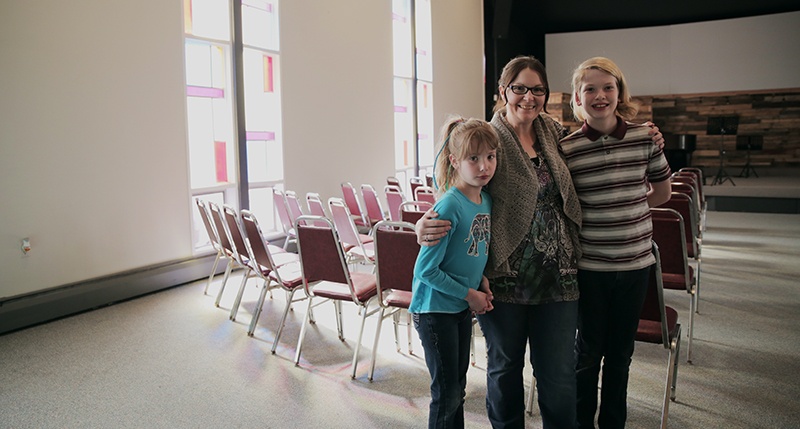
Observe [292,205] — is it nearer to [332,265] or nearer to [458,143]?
[332,265]

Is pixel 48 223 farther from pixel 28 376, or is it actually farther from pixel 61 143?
pixel 28 376

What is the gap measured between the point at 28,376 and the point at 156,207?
234cm

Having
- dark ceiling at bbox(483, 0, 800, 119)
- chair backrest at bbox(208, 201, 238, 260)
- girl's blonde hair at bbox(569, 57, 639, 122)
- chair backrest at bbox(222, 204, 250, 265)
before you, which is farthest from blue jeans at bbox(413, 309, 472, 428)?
dark ceiling at bbox(483, 0, 800, 119)

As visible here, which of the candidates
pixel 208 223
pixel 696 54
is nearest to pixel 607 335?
pixel 208 223

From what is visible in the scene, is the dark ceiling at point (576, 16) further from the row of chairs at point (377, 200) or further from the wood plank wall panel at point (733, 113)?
the row of chairs at point (377, 200)

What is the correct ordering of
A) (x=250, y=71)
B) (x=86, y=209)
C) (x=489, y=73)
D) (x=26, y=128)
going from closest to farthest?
1. (x=26, y=128)
2. (x=86, y=209)
3. (x=250, y=71)
4. (x=489, y=73)

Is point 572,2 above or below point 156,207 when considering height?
above

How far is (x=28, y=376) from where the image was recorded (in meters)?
3.63

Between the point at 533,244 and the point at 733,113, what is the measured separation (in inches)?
579

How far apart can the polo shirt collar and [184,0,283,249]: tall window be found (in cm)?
491

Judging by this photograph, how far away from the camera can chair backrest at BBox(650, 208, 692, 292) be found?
342 centimetres

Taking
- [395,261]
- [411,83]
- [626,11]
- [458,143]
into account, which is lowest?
[395,261]

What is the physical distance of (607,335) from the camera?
2289 mm

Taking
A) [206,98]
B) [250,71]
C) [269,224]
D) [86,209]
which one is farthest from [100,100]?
[269,224]
